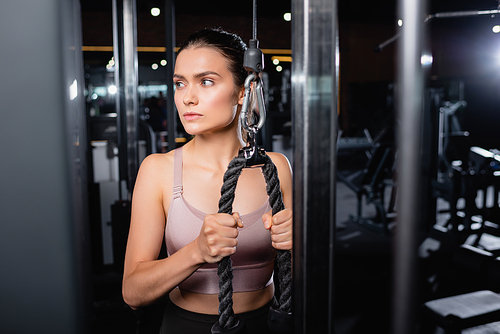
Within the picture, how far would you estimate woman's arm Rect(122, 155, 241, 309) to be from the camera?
0.76m

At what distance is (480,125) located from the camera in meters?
8.81

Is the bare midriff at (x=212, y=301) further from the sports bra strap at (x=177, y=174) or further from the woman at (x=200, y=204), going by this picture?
the sports bra strap at (x=177, y=174)

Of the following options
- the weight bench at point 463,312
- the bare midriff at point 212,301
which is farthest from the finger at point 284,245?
the weight bench at point 463,312

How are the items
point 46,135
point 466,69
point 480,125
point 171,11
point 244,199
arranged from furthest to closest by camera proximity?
1. point 466,69
2. point 480,125
3. point 171,11
4. point 244,199
5. point 46,135

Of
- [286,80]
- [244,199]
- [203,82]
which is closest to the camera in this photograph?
[203,82]

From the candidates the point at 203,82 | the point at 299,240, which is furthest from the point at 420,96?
the point at 203,82

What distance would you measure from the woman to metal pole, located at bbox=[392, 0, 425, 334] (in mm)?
600

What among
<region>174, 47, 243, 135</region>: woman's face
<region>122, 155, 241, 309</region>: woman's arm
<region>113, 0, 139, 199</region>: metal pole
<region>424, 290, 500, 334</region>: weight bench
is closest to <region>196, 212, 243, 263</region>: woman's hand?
<region>122, 155, 241, 309</region>: woman's arm

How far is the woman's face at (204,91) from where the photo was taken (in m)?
0.99

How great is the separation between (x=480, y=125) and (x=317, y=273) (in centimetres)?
988

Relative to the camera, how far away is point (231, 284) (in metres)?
0.74

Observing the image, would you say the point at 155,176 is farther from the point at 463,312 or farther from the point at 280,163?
the point at 463,312

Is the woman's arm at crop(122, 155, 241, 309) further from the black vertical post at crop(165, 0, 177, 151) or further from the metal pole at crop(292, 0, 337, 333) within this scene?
the black vertical post at crop(165, 0, 177, 151)

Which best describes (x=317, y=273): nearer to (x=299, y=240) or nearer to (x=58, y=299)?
(x=299, y=240)
